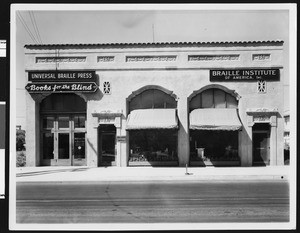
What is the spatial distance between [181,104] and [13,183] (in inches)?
389

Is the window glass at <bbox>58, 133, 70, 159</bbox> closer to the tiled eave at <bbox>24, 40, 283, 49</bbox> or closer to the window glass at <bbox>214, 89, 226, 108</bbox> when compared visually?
the tiled eave at <bbox>24, 40, 283, 49</bbox>

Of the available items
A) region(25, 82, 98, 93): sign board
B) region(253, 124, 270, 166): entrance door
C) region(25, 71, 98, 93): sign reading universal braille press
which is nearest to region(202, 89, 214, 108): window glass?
region(253, 124, 270, 166): entrance door

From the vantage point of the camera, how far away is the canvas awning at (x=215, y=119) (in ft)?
52.0

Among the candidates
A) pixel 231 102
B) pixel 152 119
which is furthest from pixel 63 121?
pixel 231 102

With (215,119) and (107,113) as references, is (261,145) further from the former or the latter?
(107,113)

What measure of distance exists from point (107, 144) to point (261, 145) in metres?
7.71

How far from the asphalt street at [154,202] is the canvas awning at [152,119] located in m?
3.88

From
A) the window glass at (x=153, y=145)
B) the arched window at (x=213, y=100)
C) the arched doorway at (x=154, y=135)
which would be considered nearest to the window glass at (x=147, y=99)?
the arched doorway at (x=154, y=135)

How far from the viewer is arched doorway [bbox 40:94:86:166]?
16828 millimetres

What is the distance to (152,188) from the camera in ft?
37.7

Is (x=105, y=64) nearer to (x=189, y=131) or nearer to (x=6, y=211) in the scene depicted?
(x=189, y=131)

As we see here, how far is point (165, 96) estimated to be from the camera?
55.1 ft

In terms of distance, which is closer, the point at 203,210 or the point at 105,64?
the point at 203,210

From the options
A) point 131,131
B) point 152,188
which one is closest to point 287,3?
point 152,188
